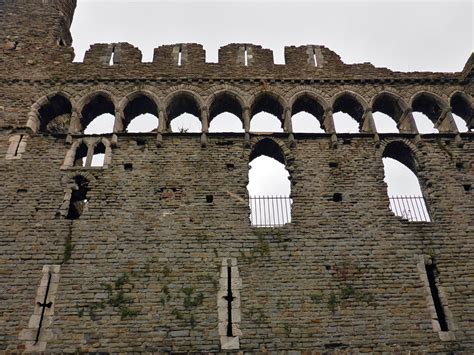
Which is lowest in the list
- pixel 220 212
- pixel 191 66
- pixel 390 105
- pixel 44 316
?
pixel 44 316

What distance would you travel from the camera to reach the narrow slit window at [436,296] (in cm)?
888

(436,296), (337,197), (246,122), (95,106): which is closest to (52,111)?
(95,106)

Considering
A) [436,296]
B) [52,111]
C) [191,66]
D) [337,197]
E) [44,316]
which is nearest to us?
[44,316]

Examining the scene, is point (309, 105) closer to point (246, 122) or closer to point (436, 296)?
point (246, 122)

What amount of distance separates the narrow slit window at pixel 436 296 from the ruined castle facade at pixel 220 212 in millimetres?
30

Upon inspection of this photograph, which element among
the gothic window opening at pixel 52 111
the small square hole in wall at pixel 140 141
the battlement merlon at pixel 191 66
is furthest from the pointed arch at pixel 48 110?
the small square hole in wall at pixel 140 141

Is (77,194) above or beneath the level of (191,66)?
beneath

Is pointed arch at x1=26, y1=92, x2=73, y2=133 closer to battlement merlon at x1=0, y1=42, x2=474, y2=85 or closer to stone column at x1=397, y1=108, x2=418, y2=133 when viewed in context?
battlement merlon at x1=0, y1=42, x2=474, y2=85

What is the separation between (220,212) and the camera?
Answer: 10.1m

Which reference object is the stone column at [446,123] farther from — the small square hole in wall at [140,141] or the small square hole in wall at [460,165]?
the small square hole in wall at [140,141]

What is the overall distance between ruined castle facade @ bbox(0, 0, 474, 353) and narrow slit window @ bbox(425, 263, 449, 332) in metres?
0.03

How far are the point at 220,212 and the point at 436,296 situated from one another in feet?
16.0

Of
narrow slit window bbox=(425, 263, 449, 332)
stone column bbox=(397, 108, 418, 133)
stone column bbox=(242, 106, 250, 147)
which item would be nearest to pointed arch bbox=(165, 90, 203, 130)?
stone column bbox=(242, 106, 250, 147)

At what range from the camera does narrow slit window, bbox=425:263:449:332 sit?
888cm
